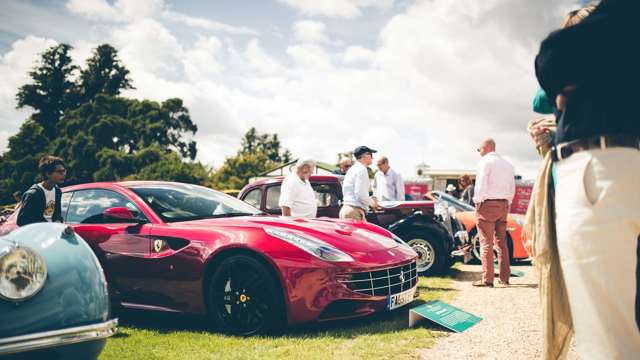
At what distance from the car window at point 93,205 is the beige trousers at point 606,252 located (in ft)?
13.1

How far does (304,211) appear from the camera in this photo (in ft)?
21.4

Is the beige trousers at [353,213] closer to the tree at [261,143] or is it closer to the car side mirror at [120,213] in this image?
the car side mirror at [120,213]

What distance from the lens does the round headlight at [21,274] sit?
223cm

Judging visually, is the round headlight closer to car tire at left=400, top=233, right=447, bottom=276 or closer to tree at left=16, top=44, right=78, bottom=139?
car tire at left=400, top=233, right=447, bottom=276

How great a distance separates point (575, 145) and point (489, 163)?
4695mm

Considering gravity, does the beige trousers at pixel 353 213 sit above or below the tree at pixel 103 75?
below

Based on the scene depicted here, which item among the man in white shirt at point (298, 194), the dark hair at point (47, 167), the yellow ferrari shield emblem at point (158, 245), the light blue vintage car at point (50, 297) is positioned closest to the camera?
the light blue vintage car at point (50, 297)

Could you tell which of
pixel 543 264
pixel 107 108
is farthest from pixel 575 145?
pixel 107 108

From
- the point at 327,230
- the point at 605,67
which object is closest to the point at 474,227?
the point at 327,230

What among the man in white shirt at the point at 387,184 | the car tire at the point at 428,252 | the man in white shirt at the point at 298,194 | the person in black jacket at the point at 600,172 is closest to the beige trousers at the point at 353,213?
the man in white shirt at the point at 298,194

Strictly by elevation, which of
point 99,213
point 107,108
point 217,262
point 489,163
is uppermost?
point 107,108

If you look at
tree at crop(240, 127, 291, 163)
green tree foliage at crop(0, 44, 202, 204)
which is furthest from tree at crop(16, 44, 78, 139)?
tree at crop(240, 127, 291, 163)

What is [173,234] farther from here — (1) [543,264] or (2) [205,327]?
(1) [543,264]

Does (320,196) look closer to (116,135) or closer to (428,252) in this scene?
(428,252)
